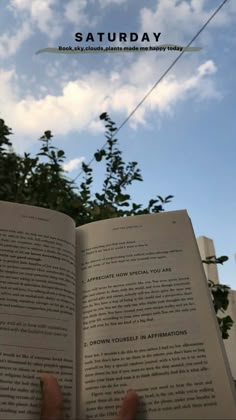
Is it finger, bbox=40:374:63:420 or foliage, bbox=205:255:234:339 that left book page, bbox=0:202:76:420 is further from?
foliage, bbox=205:255:234:339

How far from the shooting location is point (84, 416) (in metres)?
0.50

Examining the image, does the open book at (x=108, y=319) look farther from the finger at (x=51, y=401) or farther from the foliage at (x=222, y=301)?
the foliage at (x=222, y=301)

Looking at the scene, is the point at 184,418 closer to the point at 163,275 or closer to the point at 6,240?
the point at 163,275

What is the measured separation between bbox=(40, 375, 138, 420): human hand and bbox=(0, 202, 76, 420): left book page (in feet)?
0.06

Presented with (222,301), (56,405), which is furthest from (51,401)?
(222,301)

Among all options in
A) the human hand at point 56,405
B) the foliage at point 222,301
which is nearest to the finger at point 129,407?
the human hand at point 56,405

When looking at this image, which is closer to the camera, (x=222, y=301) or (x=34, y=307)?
(x=34, y=307)

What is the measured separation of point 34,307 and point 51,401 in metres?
0.12

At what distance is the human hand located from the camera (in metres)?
0.47

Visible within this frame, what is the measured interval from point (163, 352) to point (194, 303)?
3.2 inches

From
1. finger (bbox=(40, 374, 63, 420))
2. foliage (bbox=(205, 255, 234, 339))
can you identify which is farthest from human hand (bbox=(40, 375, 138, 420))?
foliage (bbox=(205, 255, 234, 339))

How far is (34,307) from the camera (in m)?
0.55

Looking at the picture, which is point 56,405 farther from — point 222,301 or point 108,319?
point 222,301

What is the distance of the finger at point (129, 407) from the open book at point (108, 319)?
16 millimetres
